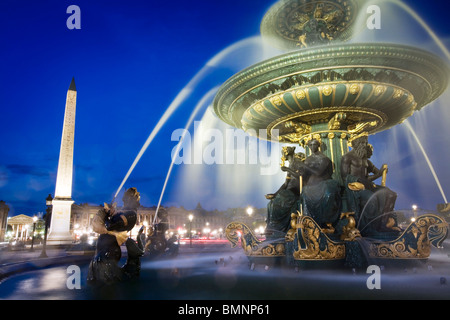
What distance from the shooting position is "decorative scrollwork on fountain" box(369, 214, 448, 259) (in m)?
6.49

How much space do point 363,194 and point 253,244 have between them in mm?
3164

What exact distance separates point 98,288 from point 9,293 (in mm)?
1352

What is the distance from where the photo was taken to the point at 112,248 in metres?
5.35

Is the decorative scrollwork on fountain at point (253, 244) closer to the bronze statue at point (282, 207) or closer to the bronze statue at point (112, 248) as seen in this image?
the bronze statue at point (282, 207)

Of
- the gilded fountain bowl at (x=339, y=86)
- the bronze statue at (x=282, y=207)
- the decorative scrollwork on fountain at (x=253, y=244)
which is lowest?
the decorative scrollwork on fountain at (x=253, y=244)

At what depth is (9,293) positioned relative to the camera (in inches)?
189

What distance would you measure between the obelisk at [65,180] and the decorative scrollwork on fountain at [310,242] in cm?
2810

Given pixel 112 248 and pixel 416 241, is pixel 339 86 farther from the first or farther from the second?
pixel 112 248

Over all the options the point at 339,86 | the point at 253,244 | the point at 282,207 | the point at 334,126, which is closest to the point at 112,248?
the point at 253,244

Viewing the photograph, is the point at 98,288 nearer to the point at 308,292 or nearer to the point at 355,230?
the point at 308,292

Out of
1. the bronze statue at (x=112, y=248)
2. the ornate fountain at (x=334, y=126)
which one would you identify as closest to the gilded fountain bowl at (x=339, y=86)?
the ornate fountain at (x=334, y=126)

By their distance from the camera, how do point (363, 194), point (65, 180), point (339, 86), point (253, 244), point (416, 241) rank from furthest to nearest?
point (65, 180), point (253, 244), point (363, 194), point (339, 86), point (416, 241)

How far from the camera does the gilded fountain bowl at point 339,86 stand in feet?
24.0
